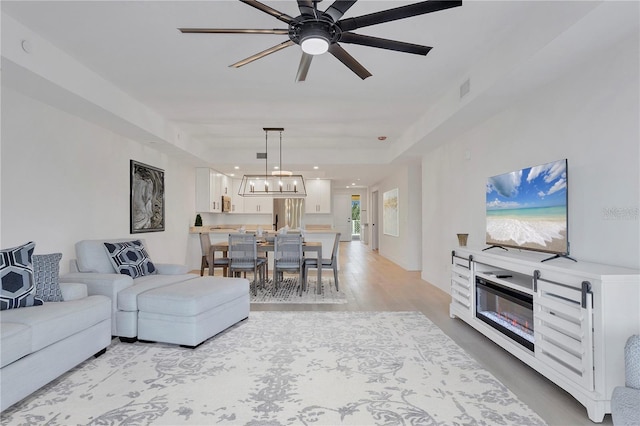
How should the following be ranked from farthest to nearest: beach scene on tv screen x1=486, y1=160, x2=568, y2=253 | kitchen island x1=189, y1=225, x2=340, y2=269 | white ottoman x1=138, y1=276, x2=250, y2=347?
kitchen island x1=189, y1=225, x2=340, y2=269, white ottoman x1=138, y1=276, x2=250, y2=347, beach scene on tv screen x1=486, y1=160, x2=568, y2=253

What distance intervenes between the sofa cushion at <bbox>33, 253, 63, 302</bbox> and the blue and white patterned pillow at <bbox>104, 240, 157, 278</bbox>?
0.82m

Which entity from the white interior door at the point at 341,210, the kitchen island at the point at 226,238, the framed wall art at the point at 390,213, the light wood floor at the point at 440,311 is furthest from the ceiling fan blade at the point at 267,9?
the white interior door at the point at 341,210

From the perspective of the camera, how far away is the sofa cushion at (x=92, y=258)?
12.0 ft

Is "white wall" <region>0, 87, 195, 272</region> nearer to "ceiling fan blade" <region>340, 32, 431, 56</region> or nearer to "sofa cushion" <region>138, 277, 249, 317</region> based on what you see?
"sofa cushion" <region>138, 277, 249, 317</region>

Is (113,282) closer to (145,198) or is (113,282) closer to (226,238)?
(145,198)

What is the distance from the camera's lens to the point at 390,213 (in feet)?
31.1

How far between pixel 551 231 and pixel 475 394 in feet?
4.54

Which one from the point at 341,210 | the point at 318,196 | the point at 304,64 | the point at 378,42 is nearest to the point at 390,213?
the point at 318,196

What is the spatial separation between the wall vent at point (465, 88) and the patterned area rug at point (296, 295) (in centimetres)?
295

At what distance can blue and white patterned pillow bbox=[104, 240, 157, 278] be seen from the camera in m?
3.71

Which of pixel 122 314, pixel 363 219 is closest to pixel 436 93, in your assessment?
pixel 122 314

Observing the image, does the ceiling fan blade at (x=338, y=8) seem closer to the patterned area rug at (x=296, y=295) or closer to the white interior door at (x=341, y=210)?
the patterned area rug at (x=296, y=295)

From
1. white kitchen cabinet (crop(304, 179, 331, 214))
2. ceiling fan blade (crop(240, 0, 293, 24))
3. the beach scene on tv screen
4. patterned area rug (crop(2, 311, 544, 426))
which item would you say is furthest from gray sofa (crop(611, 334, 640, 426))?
white kitchen cabinet (crop(304, 179, 331, 214))

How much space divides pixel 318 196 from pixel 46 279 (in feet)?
26.2
